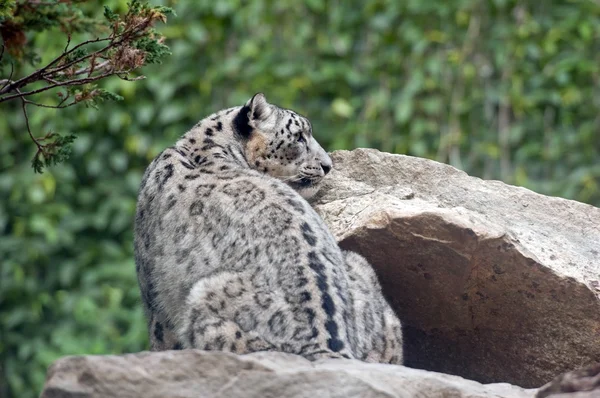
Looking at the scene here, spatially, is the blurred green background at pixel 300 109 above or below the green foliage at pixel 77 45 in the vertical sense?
above

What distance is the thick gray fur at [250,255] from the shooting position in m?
4.75

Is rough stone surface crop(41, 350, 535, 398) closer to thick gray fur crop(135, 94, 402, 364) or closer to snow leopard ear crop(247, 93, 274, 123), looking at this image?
thick gray fur crop(135, 94, 402, 364)

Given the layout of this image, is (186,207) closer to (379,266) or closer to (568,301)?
(379,266)

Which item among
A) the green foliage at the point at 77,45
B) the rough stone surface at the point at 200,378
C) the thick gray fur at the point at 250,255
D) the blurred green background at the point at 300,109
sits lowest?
the rough stone surface at the point at 200,378

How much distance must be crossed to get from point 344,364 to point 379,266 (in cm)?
172

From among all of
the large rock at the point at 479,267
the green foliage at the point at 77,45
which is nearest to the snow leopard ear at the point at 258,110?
the large rock at the point at 479,267

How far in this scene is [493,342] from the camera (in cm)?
583

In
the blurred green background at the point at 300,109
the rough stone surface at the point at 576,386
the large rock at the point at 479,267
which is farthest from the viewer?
the blurred green background at the point at 300,109

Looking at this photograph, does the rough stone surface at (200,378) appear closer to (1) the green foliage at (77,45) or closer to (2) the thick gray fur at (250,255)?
(2) the thick gray fur at (250,255)

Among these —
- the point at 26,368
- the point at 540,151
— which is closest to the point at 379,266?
the point at 540,151

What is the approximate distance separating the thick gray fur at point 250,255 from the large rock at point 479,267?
0.94 feet

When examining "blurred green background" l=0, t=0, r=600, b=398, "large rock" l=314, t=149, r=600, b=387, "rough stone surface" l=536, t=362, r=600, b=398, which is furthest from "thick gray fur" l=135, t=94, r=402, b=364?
"blurred green background" l=0, t=0, r=600, b=398

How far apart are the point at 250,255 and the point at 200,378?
1190mm

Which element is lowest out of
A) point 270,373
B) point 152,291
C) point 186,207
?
point 270,373
